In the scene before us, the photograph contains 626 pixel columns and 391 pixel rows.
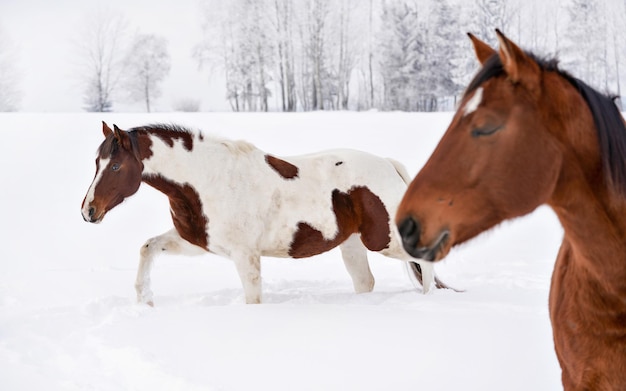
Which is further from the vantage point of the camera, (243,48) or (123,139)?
(243,48)

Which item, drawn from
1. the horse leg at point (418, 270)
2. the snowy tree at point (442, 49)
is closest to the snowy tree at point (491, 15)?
the snowy tree at point (442, 49)

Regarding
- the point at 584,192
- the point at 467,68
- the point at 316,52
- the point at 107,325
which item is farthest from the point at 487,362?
the point at 316,52

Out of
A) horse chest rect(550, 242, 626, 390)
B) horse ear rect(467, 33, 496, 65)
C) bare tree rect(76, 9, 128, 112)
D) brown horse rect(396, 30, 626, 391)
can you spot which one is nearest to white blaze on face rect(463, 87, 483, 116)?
brown horse rect(396, 30, 626, 391)

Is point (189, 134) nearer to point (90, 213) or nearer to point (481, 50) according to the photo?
point (90, 213)

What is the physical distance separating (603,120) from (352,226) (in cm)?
268

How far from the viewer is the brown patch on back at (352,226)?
3.53m

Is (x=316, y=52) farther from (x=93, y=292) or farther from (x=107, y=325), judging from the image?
(x=107, y=325)

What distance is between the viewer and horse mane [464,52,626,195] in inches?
40.1

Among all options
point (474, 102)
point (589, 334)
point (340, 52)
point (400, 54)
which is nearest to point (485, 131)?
point (474, 102)

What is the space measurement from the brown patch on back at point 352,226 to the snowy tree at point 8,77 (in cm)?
1041

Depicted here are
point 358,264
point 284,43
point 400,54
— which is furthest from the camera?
point 400,54

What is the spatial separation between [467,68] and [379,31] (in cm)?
306

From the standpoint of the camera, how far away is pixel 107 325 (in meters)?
2.70

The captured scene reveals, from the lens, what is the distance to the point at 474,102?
103 centimetres
